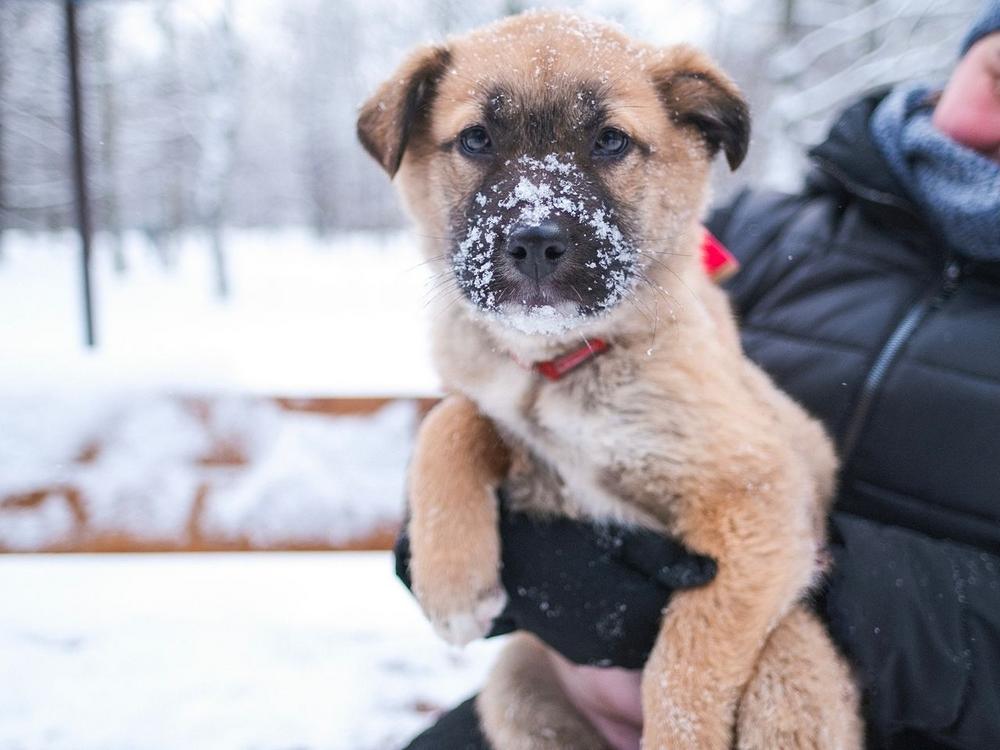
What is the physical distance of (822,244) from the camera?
244cm

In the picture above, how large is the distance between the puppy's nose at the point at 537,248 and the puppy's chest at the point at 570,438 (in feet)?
1.34

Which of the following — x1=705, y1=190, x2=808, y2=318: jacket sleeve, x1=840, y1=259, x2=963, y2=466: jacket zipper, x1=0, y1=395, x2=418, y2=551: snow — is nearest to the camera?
x1=840, y1=259, x2=963, y2=466: jacket zipper

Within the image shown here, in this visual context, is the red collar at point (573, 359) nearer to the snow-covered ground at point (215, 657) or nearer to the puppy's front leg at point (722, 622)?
the puppy's front leg at point (722, 622)

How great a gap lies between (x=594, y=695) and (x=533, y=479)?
657mm

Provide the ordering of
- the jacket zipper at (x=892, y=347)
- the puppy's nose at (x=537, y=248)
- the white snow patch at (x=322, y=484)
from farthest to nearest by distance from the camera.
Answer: the white snow patch at (x=322, y=484), the jacket zipper at (x=892, y=347), the puppy's nose at (x=537, y=248)

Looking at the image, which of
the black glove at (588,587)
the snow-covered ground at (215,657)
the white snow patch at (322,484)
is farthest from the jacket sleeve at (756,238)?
the snow-covered ground at (215,657)

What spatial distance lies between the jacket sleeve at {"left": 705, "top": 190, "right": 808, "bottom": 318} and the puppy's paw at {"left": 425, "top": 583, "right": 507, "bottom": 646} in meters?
1.44

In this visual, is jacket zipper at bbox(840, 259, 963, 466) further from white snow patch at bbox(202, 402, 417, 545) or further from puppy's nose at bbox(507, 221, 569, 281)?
white snow patch at bbox(202, 402, 417, 545)

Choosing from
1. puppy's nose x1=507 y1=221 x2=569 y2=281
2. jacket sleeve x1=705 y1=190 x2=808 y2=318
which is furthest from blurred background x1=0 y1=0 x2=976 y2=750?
puppy's nose x1=507 y1=221 x2=569 y2=281

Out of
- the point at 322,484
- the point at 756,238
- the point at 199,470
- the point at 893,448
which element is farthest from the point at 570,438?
the point at 199,470

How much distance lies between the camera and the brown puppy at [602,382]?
5.23 ft

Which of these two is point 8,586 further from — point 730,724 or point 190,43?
point 190,43

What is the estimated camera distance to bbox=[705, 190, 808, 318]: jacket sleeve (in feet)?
8.38

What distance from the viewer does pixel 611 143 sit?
183 centimetres
